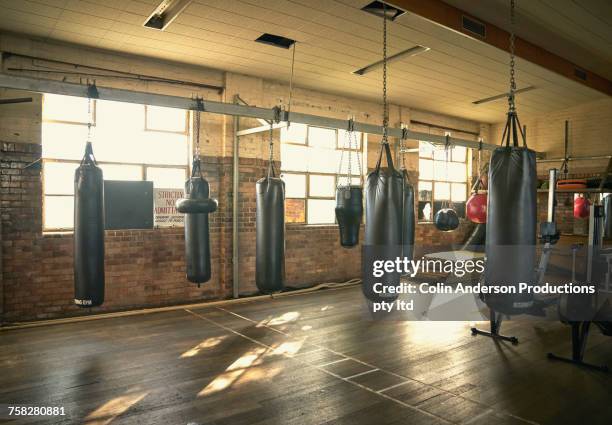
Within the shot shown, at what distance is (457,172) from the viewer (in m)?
10.1

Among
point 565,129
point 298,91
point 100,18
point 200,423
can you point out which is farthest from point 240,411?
point 565,129

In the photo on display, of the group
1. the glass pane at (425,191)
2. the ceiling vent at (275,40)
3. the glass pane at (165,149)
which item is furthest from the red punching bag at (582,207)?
the glass pane at (165,149)

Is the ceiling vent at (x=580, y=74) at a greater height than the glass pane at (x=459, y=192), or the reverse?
the ceiling vent at (x=580, y=74)

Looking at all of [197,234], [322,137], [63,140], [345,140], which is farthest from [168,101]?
[345,140]

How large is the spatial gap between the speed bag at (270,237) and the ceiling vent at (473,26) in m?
2.57

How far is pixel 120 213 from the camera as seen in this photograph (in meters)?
5.80

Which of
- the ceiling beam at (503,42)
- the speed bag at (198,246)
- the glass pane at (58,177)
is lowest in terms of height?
the speed bag at (198,246)

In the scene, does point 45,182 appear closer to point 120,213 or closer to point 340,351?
point 120,213

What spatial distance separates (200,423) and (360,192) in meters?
2.85

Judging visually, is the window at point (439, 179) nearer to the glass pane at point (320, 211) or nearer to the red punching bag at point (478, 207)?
the glass pane at point (320, 211)

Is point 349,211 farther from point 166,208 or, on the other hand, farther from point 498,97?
point 498,97

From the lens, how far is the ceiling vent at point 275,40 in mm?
5340

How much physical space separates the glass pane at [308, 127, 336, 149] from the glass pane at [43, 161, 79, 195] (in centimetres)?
369

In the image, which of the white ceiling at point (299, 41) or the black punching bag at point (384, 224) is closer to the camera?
the black punching bag at point (384, 224)
